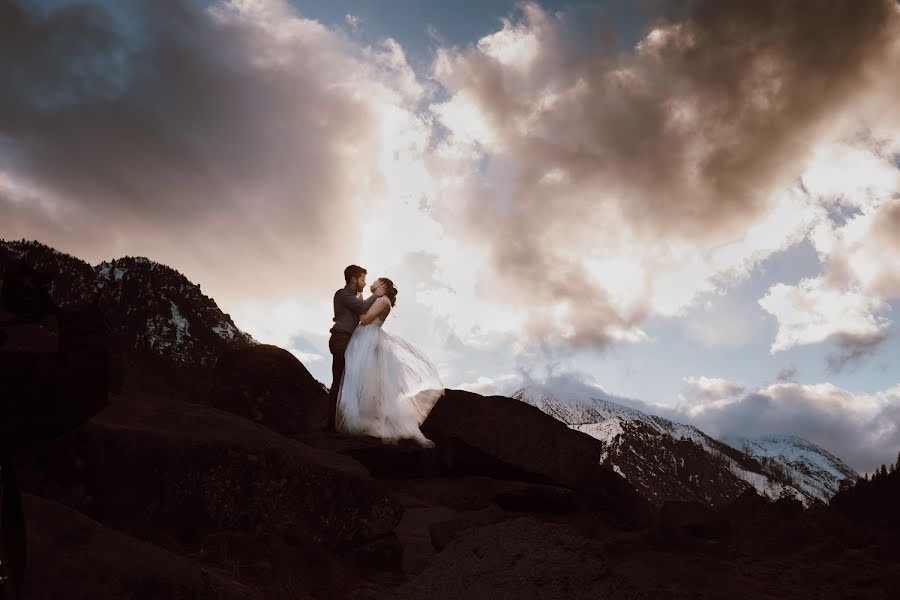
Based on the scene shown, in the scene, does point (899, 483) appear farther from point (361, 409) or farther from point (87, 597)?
point (87, 597)

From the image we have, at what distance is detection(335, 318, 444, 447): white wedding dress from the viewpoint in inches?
461

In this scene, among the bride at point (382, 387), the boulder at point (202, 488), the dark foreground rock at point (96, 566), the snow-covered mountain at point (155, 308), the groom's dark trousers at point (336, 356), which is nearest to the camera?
the dark foreground rock at point (96, 566)

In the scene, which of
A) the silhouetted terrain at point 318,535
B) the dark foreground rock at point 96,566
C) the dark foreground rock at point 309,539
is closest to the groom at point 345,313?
the silhouetted terrain at point 318,535

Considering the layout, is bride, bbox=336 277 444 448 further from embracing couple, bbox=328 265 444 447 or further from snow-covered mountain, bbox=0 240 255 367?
snow-covered mountain, bbox=0 240 255 367

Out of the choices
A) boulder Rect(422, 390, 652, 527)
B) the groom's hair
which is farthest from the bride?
the groom's hair

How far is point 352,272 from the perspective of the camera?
1295 cm

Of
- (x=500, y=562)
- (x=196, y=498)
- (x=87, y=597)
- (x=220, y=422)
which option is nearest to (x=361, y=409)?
(x=220, y=422)

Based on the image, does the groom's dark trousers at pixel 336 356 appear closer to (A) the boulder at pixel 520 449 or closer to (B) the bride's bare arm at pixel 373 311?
(B) the bride's bare arm at pixel 373 311

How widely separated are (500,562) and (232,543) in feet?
7.32

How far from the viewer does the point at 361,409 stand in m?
11.8

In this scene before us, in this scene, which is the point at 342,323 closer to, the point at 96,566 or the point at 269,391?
the point at 269,391

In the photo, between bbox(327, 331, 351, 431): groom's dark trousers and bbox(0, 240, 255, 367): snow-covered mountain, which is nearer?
bbox(327, 331, 351, 431): groom's dark trousers

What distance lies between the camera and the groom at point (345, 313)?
12586mm

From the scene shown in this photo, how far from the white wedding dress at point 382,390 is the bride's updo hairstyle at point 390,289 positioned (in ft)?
2.77
